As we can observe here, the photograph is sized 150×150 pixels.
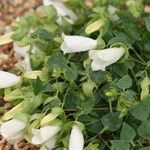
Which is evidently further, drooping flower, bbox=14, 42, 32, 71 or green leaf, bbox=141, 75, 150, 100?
drooping flower, bbox=14, 42, 32, 71

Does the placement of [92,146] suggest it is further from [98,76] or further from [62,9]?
[62,9]

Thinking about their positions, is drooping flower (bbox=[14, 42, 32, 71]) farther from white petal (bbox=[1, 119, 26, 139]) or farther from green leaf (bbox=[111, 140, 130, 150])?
green leaf (bbox=[111, 140, 130, 150])

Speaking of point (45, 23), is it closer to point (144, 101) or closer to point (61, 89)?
point (61, 89)

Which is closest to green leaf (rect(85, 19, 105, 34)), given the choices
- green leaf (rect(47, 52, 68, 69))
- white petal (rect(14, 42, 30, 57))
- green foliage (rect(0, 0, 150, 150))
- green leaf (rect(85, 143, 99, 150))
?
green foliage (rect(0, 0, 150, 150))

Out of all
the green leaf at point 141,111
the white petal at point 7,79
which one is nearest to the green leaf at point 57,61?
the white petal at point 7,79

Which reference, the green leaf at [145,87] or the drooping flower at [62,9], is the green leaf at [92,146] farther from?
the drooping flower at [62,9]

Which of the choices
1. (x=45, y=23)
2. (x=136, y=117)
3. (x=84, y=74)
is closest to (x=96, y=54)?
(x=84, y=74)
